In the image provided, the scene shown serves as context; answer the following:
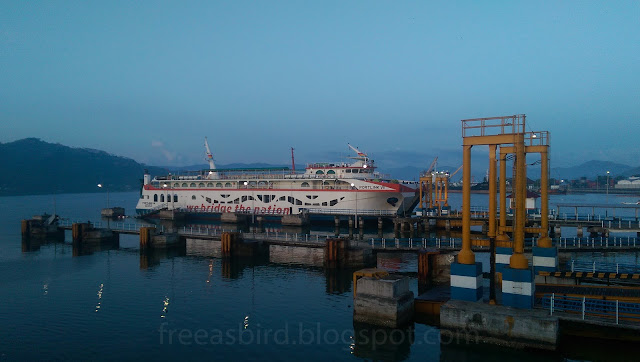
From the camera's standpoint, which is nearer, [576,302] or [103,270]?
[576,302]

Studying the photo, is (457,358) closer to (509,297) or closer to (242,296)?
(509,297)

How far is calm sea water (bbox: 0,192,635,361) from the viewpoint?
50.0 ft

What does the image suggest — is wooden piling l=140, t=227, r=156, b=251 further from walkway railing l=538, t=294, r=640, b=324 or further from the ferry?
walkway railing l=538, t=294, r=640, b=324

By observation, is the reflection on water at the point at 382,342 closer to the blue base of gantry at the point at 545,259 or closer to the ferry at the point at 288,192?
the blue base of gantry at the point at 545,259

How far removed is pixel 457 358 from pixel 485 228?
31751mm

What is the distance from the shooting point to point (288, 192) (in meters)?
59.2

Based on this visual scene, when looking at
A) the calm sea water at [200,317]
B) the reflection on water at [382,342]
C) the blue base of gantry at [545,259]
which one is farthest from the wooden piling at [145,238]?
the blue base of gantry at [545,259]

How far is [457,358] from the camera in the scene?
14438 millimetres

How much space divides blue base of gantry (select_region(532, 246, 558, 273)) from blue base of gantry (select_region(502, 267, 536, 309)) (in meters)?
4.95

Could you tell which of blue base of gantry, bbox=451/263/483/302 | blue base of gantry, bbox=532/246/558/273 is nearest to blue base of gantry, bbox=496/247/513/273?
blue base of gantry, bbox=532/246/558/273

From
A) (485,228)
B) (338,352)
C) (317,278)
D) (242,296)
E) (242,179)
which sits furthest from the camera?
(242,179)

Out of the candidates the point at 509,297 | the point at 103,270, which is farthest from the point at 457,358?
the point at 103,270

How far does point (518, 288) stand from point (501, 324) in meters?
1.34

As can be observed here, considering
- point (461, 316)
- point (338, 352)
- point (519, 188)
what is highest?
point (519, 188)
